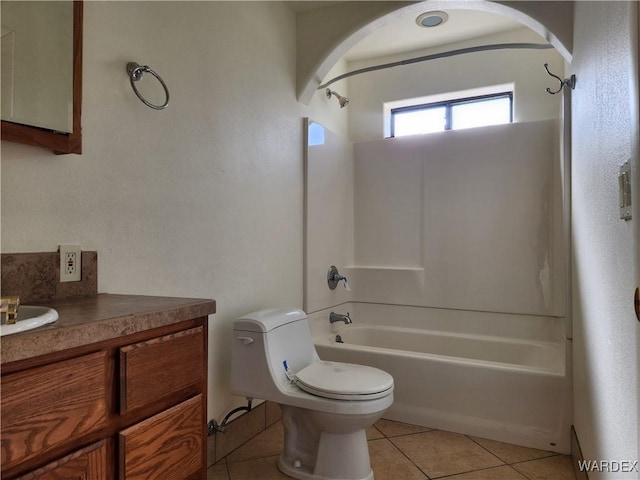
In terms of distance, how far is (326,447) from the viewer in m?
1.85

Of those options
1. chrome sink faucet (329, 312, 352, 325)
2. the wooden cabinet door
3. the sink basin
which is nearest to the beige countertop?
the sink basin

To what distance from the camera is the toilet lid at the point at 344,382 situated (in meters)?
1.73

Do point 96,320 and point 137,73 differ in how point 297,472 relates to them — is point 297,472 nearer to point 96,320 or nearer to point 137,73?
point 96,320

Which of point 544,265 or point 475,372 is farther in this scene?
point 544,265

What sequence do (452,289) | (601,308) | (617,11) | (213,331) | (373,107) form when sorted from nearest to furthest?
1. (617,11)
2. (601,308)
3. (213,331)
4. (452,289)
5. (373,107)

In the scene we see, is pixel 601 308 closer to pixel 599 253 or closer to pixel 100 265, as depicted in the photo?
pixel 599 253

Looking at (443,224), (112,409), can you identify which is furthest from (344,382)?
(443,224)

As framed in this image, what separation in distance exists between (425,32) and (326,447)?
2.98 metres

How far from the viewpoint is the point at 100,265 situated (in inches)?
57.6

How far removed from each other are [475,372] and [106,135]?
2.15 metres

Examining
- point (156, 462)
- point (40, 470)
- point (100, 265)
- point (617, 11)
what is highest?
point (617, 11)

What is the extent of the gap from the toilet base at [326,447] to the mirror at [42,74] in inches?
56.9

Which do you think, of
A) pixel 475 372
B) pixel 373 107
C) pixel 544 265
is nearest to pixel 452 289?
pixel 544 265

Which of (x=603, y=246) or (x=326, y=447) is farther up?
(x=603, y=246)
